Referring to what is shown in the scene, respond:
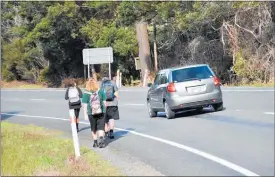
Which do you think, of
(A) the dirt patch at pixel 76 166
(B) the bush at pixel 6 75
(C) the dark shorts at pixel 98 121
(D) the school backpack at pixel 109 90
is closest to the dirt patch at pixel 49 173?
(A) the dirt patch at pixel 76 166

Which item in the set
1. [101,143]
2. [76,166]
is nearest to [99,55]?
[101,143]

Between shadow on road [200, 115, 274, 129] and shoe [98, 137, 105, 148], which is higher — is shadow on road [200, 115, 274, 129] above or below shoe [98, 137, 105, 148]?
above

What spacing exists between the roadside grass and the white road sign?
975 inches

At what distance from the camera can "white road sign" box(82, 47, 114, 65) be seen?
41.1m

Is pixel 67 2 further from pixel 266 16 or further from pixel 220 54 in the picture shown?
pixel 266 16

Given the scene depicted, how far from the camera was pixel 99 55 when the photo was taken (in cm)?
4166

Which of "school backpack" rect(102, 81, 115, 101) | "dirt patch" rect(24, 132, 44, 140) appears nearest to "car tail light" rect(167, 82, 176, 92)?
"school backpack" rect(102, 81, 115, 101)

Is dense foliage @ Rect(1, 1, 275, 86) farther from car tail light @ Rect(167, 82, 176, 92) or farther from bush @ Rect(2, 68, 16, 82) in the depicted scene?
car tail light @ Rect(167, 82, 176, 92)

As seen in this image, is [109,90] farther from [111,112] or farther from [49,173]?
[49,173]

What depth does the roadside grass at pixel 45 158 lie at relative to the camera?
8781 millimetres

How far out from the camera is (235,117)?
47.8 feet

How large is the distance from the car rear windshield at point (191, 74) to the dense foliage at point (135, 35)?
1438cm

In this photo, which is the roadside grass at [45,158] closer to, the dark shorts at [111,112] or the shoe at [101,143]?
the shoe at [101,143]

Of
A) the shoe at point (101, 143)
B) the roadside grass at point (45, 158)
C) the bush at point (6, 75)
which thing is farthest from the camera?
the bush at point (6, 75)
